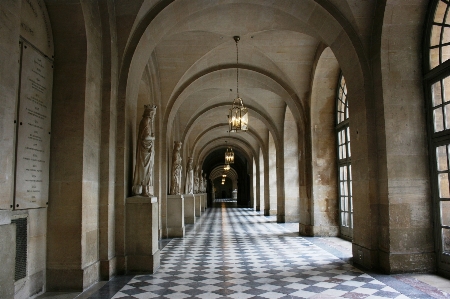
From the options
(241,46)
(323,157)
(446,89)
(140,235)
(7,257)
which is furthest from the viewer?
(323,157)

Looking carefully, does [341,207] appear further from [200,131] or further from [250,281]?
[200,131]

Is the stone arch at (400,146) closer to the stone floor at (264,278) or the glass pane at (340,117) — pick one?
the stone floor at (264,278)

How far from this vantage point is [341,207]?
35.0 ft

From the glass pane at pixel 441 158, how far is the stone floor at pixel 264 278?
5.77 feet

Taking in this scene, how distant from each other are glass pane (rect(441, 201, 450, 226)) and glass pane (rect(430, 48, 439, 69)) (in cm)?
229

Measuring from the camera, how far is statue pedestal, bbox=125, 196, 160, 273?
6555 millimetres

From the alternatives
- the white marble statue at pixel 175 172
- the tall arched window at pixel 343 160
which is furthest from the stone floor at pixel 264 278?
the white marble statue at pixel 175 172

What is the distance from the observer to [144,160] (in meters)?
6.91

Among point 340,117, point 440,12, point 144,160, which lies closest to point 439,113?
point 440,12

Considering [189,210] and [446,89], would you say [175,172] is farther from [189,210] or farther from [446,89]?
[446,89]

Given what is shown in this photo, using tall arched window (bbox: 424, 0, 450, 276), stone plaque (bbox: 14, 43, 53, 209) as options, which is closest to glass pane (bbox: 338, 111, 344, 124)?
tall arched window (bbox: 424, 0, 450, 276)

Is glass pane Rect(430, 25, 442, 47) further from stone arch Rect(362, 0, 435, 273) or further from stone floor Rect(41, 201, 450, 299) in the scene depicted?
stone floor Rect(41, 201, 450, 299)

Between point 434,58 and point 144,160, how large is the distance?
538cm

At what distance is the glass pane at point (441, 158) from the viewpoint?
235 inches
